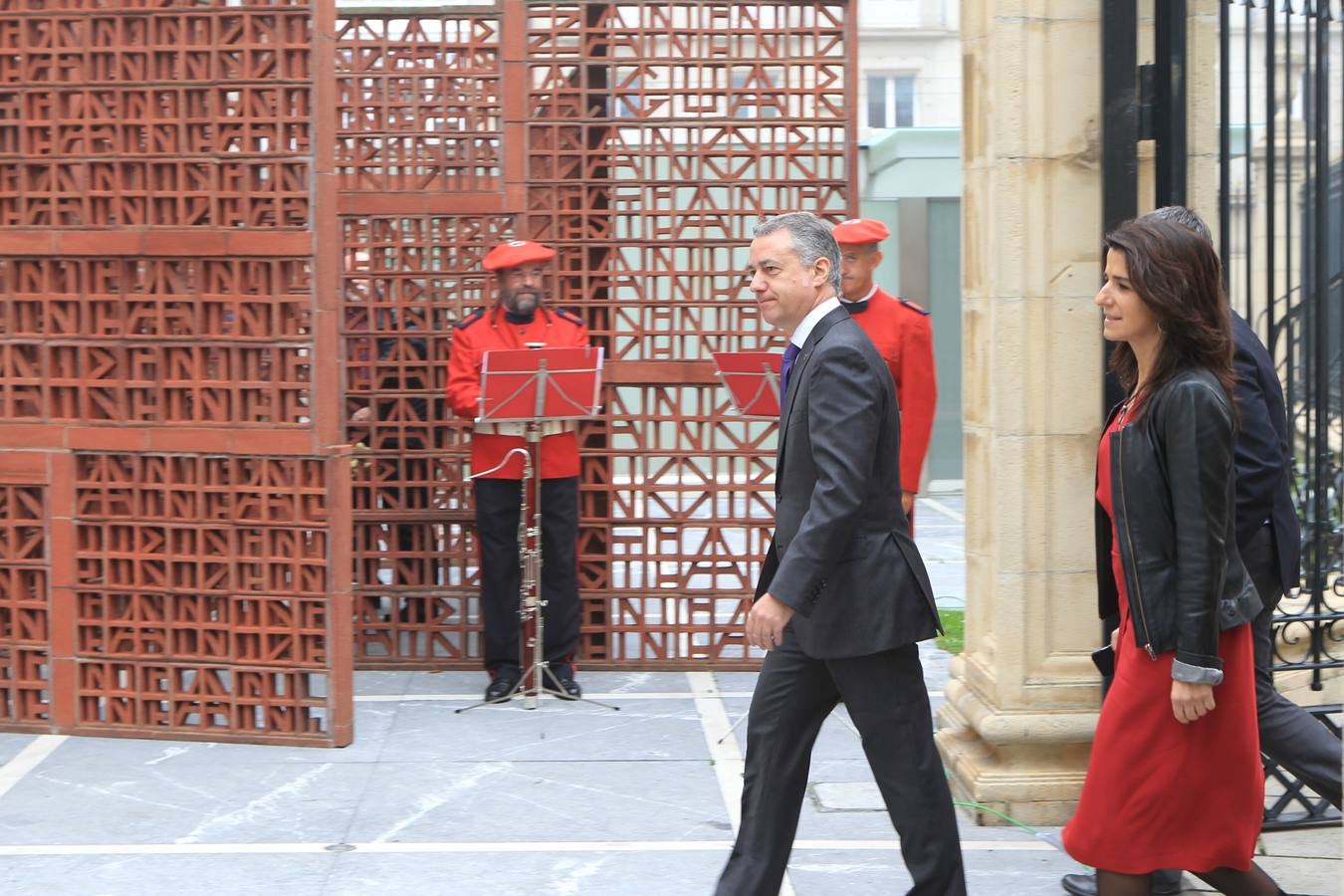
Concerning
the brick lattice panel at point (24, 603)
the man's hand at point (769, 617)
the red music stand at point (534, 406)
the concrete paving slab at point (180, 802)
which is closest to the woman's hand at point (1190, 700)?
the man's hand at point (769, 617)

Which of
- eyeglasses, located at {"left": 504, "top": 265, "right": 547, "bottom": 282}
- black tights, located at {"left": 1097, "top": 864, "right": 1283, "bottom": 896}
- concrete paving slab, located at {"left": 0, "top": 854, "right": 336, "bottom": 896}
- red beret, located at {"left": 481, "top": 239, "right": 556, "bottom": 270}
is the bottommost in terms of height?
concrete paving slab, located at {"left": 0, "top": 854, "right": 336, "bottom": 896}

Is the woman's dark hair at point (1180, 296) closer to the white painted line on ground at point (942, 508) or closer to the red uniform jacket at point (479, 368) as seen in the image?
the red uniform jacket at point (479, 368)

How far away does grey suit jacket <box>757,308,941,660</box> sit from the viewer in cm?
410

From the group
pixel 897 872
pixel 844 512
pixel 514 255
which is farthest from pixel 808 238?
pixel 514 255

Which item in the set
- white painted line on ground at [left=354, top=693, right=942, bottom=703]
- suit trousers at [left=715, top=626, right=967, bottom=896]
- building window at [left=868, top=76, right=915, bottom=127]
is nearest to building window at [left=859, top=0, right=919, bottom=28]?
building window at [left=868, top=76, right=915, bottom=127]

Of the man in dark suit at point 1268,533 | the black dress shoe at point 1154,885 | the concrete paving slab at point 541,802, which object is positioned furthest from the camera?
the concrete paving slab at point 541,802

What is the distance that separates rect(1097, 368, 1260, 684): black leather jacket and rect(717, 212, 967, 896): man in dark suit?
623mm

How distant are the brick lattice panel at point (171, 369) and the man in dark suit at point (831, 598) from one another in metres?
2.90

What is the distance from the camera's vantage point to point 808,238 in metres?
4.32

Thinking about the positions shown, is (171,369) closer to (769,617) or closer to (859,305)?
(859,305)

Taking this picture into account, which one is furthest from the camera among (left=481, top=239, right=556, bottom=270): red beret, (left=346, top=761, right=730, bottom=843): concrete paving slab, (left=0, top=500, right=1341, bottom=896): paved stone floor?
(left=481, top=239, right=556, bottom=270): red beret

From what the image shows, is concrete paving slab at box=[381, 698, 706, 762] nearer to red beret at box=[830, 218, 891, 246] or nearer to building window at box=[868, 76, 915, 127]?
red beret at box=[830, 218, 891, 246]

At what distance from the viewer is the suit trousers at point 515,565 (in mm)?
7902

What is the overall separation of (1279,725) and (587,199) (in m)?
4.70
